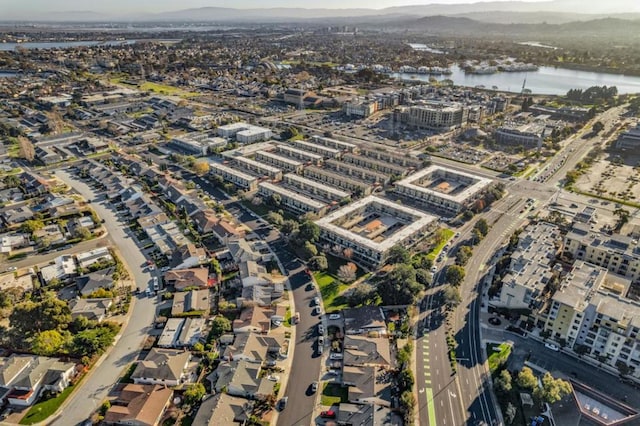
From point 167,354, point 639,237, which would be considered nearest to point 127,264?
point 167,354

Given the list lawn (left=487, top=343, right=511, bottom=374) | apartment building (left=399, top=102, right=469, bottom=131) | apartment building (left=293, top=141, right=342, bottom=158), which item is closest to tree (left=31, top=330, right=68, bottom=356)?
lawn (left=487, top=343, right=511, bottom=374)

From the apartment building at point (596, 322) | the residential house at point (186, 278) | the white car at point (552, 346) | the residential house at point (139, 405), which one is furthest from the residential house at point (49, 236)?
the apartment building at point (596, 322)

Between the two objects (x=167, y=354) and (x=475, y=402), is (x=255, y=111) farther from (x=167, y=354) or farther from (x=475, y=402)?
(x=475, y=402)

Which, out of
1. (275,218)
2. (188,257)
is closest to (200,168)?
(275,218)

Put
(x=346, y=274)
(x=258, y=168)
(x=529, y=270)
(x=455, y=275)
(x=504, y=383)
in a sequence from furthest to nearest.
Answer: (x=258, y=168) → (x=346, y=274) → (x=455, y=275) → (x=529, y=270) → (x=504, y=383)

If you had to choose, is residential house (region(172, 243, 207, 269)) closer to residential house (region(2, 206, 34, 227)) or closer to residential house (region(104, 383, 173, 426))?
residential house (region(104, 383, 173, 426))

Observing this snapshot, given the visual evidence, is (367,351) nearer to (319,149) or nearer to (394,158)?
(394,158)
